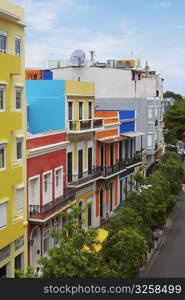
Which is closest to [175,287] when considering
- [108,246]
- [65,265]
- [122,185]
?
[65,265]

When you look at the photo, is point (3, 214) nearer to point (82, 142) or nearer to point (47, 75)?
point (82, 142)

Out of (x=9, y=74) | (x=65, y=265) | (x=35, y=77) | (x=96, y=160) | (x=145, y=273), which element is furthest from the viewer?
(x=35, y=77)

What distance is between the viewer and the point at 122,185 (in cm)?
4791

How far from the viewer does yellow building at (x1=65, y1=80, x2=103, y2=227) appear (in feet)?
113

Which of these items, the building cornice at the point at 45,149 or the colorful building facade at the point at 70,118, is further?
the colorful building facade at the point at 70,118

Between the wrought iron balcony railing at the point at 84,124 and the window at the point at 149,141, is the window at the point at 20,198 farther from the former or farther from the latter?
the window at the point at 149,141

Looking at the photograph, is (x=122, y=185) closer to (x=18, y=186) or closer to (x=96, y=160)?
(x=96, y=160)

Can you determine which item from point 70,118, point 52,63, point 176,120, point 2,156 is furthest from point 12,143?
point 176,120

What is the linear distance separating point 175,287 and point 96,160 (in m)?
26.1

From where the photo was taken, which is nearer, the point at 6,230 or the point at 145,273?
the point at 6,230

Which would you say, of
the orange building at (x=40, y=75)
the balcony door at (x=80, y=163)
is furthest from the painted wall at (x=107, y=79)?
the balcony door at (x=80, y=163)

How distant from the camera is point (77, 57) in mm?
51344

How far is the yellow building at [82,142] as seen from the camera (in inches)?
1353

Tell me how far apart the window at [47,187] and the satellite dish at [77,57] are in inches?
890
